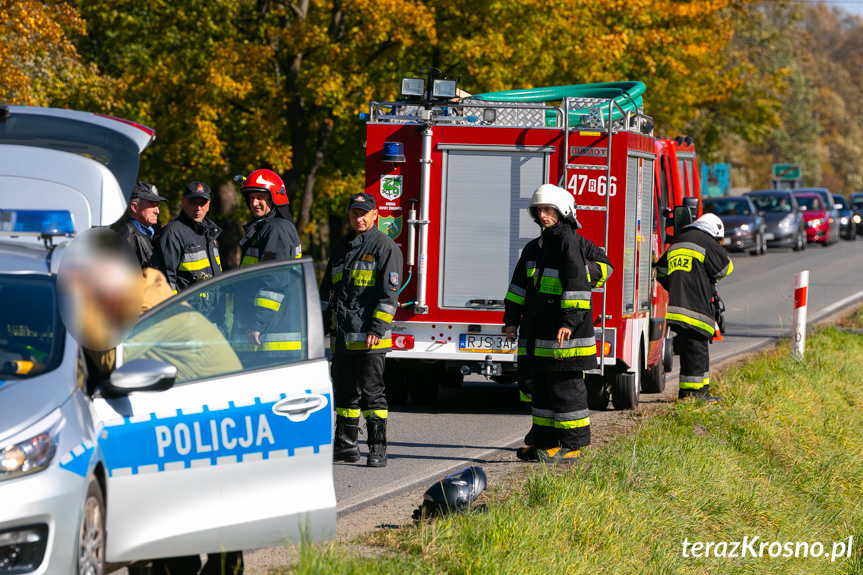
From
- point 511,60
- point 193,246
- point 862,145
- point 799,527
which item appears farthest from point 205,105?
point 862,145

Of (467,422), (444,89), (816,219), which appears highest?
(444,89)

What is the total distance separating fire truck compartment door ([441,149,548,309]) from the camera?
10.6 metres

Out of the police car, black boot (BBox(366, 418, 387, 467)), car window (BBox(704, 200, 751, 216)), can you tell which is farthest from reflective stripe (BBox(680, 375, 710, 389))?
car window (BBox(704, 200, 751, 216))

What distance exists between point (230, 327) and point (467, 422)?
224 inches

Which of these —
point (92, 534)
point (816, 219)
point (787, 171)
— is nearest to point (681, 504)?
point (92, 534)

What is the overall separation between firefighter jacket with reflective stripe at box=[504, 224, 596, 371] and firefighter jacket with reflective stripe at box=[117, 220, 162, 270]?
8.45ft

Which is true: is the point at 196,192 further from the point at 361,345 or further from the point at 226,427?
the point at 226,427

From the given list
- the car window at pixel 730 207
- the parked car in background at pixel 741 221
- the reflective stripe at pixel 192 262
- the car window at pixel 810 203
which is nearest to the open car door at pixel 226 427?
the reflective stripe at pixel 192 262

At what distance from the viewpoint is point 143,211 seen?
9273mm

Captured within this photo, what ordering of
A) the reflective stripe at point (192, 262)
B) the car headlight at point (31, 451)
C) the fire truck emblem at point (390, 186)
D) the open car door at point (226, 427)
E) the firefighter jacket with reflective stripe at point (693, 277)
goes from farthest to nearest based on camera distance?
the firefighter jacket with reflective stripe at point (693, 277) → the fire truck emblem at point (390, 186) → the reflective stripe at point (192, 262) → the open car door at point (226, 427) → the car headlight at point (31, 451)

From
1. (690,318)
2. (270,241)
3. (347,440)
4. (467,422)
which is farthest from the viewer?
(690,318)

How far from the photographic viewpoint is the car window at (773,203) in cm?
3772

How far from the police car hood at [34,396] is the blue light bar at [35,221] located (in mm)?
1148

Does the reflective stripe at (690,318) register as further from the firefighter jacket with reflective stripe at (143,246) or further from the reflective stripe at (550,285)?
the firefighter jacket with reflective stripe at (143,246)
